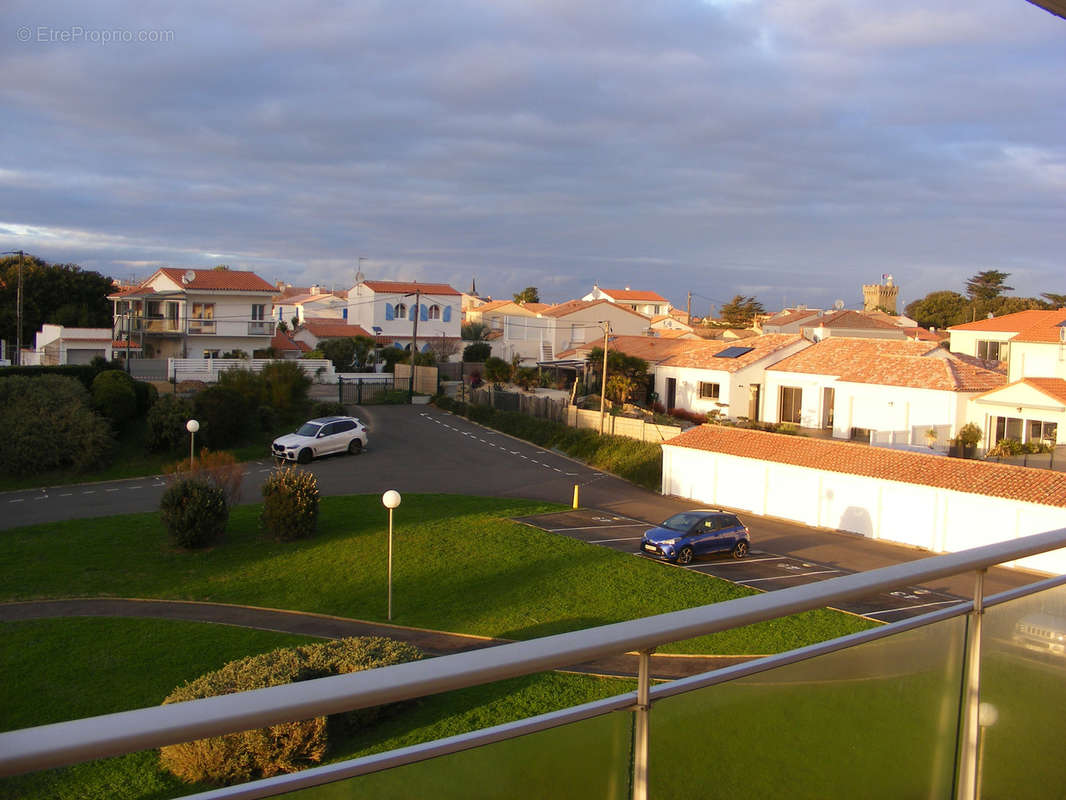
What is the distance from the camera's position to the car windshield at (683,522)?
26.2 metres

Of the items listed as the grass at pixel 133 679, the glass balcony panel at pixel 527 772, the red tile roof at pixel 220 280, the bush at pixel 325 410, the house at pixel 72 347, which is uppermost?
the red tile roof at pixel 220 280

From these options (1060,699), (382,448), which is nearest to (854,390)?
(382,448)

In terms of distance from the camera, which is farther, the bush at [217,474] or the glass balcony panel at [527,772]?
the bush at [217,474]

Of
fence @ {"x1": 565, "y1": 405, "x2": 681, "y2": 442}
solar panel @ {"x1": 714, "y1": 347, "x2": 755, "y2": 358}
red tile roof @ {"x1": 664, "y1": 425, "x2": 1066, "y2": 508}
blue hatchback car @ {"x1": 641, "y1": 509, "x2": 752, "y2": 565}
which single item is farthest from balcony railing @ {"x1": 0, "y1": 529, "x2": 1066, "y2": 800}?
solar panel @ {"x1": 714, "y1": 347, "x2": 755, "y2": 358}

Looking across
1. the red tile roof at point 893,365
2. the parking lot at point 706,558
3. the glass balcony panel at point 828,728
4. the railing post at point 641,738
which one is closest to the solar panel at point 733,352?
the red tile roof at point 893,365

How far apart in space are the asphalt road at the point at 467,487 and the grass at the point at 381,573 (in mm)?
3409

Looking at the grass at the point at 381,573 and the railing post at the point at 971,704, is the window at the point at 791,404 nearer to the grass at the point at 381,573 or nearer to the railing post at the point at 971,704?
the grass at the point at 381,573

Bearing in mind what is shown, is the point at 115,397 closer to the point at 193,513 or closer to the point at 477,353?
the point at 193,513

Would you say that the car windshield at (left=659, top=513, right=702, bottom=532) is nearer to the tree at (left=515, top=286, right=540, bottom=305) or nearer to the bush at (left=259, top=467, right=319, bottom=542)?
the bush at (left=259, top=467, right=319, bottom=542)

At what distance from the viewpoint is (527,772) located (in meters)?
1.90

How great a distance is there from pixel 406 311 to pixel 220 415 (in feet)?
149

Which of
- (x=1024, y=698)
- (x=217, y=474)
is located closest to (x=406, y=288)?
(x=217, y=474)

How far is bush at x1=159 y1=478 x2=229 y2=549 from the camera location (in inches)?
1005

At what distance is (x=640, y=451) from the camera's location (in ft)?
129
